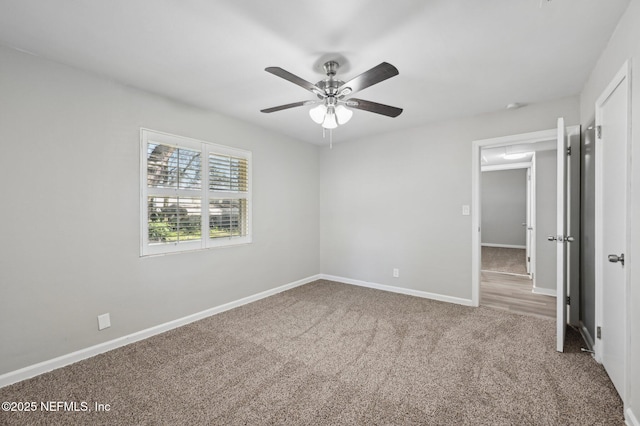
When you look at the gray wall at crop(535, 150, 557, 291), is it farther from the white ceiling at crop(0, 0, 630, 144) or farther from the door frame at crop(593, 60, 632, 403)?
the door frame at crop(593, 60, 632, 403)

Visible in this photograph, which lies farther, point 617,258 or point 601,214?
point 601,214

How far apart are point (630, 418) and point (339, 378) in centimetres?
164

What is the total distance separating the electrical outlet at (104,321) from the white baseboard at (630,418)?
3.66 meters

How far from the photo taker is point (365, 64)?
229 centimetres

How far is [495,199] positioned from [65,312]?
10.0 m

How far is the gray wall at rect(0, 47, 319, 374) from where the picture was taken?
2.04m

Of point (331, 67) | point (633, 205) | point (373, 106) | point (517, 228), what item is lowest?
point (517, 228)

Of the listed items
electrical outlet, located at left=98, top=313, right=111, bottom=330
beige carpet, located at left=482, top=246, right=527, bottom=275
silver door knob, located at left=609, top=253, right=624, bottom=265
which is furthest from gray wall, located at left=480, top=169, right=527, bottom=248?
electrical outlet, located at left=98, top=313, right=111, bottom=330

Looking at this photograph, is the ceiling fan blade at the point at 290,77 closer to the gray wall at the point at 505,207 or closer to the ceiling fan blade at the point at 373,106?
the ceiling fan blade at the point at 373,106

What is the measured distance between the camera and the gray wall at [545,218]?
4117mm

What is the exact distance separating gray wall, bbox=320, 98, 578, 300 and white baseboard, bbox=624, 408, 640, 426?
2.00 m

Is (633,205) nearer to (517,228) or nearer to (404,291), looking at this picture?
(404,291)

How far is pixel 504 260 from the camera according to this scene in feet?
22.0

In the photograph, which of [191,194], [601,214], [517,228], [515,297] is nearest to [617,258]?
[601,214]
